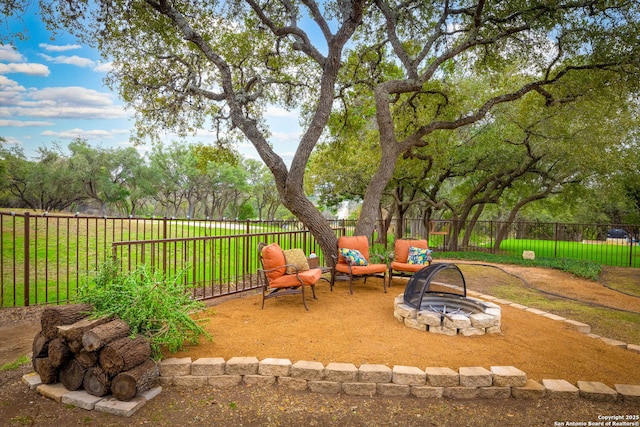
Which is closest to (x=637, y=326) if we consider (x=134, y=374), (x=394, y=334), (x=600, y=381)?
(x=600, y=381)

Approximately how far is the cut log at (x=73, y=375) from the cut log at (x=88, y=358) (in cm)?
7

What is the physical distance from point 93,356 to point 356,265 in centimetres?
441

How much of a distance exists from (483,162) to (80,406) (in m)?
14.5

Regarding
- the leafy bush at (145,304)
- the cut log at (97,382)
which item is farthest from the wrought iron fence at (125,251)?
the cut log at (97,382)

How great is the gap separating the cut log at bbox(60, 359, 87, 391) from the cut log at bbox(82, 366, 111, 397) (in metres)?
0.06

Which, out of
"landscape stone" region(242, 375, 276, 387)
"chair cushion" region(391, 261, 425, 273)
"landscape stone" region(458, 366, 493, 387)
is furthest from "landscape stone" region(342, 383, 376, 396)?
"chair cushion" region(391, 261, 425, 273)

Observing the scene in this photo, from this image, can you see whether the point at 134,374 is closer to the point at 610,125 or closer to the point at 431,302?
the point at 431,302

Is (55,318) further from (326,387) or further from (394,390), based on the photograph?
(394,390)

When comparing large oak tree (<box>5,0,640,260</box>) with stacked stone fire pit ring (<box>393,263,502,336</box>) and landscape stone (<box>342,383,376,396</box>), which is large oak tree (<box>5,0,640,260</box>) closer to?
stacked stone fire pit ring (<box>393,263,502,336</box>)

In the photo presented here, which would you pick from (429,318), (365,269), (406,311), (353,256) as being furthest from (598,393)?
(353,256)

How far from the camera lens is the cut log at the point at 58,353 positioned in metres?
3.01

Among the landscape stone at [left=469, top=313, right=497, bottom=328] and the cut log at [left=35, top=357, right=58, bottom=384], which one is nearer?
the cut log at [left=35, top=357, right=58, bottom=384]

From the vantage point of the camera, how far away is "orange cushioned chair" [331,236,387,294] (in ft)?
20.9

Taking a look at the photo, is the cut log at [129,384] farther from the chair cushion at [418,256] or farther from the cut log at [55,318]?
the chair cushion at [418,256]
